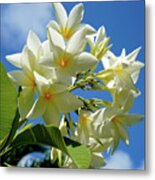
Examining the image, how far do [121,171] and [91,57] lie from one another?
0.88m

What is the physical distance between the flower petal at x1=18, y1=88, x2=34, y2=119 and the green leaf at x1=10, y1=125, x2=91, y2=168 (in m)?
0.04

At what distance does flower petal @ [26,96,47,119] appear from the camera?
80 cm

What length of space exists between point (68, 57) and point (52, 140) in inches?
6.2

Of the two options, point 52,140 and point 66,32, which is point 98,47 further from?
point 52,140

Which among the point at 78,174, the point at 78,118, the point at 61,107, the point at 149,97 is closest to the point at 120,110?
the point at 78,118

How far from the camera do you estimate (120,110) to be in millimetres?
1114

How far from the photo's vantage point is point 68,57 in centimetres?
81

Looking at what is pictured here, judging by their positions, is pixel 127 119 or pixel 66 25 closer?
pixel 66 25

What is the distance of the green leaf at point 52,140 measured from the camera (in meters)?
0.75

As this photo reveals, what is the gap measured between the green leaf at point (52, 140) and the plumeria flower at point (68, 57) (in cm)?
10

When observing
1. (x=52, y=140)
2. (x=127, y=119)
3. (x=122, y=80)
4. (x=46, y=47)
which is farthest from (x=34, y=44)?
(x=127, y=119)

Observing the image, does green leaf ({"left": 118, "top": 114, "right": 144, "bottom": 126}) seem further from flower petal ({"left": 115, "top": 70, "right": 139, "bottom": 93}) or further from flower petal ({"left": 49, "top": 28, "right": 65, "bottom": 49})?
flower petal ({"left": 49, "top": 28, "right": 65, "bottom": 49})

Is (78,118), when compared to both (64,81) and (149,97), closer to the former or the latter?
(64,81)

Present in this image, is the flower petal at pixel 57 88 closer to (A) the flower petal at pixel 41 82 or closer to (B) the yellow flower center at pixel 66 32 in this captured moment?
(A) the flower petal at pixel 41 82
